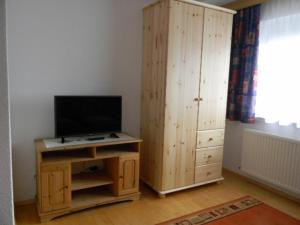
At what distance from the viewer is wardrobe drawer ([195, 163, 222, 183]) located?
299 cm

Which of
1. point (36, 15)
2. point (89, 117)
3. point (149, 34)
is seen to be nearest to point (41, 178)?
point (89, 117)

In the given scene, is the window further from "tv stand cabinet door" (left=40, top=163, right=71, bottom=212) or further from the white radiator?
"tv stand cabinet door" (left=40, top=163, right=71, bottom=212)

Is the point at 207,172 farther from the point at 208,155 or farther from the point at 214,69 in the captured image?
the point at 214,69

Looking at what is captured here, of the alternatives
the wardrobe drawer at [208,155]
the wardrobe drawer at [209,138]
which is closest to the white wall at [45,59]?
the wardrobe drawer at [209,138]

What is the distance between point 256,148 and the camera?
3.11 m

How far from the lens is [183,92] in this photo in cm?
273

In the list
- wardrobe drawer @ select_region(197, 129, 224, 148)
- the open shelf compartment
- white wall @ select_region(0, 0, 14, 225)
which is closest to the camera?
white wall @ select_region(0, 0, 14, 225)

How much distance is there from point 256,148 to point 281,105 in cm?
64

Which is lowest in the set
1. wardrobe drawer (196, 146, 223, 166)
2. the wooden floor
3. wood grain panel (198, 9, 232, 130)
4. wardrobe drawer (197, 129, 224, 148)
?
the wooden floor

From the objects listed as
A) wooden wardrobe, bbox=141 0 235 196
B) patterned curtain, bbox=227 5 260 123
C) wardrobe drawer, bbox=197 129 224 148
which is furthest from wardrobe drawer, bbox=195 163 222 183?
patterned curtain, bbox=227 5 260 123

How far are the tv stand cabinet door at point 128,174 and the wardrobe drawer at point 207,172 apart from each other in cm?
82

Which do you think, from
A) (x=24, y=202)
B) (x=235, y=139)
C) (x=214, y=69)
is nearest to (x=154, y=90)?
(x=214, y=69)

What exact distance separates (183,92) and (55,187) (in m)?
1.66

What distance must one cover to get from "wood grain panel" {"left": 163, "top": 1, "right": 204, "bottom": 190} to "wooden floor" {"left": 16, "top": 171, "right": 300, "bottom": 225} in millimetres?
204
